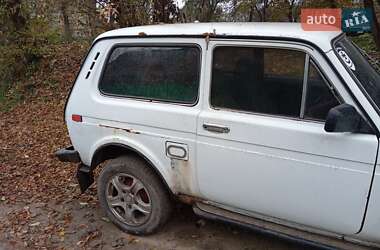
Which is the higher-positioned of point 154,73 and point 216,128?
point 154,73

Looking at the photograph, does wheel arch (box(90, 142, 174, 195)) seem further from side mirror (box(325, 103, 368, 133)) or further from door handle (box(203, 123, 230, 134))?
side mirror (box(325, 103, 368, 133))

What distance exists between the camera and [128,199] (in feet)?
12.7

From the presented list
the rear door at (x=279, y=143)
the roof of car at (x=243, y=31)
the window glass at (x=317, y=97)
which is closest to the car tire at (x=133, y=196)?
the rear door at (x=279, y=143)

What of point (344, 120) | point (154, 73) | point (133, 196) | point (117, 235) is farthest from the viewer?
point (117, 235)

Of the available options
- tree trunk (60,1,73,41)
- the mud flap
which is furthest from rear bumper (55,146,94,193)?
tree trunk (60,1,73,41)

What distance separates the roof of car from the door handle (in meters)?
0.67

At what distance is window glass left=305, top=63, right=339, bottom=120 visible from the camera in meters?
2.77

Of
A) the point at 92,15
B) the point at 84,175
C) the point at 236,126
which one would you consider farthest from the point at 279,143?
the point at 92,15

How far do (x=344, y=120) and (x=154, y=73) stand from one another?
1617 mm

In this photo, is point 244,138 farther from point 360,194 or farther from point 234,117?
point 360,194

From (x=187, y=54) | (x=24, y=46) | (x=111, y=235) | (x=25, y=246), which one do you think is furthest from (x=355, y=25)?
(x=24, y=46)

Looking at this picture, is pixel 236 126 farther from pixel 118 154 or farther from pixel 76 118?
pixel 76 118

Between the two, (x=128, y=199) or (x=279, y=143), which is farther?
(x=128, y=199)

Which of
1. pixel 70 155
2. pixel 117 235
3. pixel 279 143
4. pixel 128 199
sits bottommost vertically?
Result: pixel 117 235
